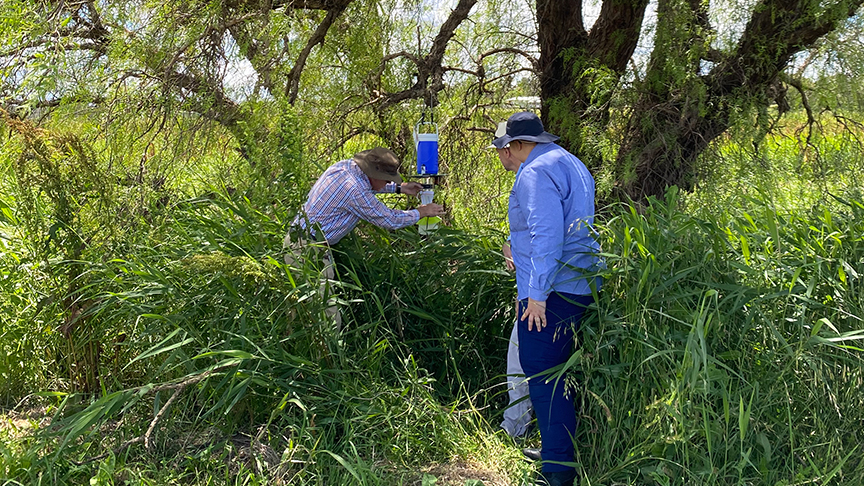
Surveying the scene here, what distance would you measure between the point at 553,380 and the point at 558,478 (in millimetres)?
436

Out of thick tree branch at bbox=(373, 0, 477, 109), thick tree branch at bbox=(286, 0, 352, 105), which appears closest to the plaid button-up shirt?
thick tree branch at bbox=(286, 0, 352, 105)

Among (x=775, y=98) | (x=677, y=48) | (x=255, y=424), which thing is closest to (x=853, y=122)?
(x=775, y=98)

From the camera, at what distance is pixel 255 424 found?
3.38m

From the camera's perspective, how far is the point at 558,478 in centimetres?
319

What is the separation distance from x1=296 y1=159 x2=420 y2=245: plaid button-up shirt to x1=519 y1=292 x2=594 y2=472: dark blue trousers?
1.03m

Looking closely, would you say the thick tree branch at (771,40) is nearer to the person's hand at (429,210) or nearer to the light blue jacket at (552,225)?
the light blue jacket at (552,225)

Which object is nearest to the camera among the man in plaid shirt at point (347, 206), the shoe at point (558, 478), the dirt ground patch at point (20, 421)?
the shoe at point (558, 478)

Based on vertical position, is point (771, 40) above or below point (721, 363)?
above

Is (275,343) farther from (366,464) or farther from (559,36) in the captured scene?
(559,36)

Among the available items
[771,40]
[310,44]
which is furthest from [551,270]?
[771,40]

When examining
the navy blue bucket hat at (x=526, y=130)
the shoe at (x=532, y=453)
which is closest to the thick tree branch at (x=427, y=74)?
the navy blue bucket hat at (x=526, y=130)

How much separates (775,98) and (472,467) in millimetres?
3446

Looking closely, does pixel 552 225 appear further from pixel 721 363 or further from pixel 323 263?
pixel 323 263

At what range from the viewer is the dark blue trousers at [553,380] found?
10.6 ft
